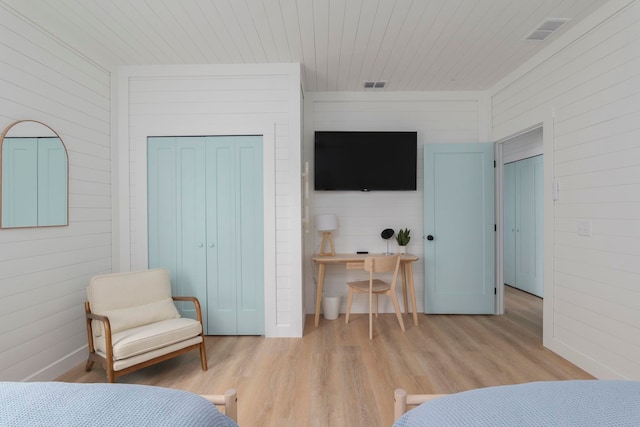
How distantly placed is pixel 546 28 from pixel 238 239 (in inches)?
128

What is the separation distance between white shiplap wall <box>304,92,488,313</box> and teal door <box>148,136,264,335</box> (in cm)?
93

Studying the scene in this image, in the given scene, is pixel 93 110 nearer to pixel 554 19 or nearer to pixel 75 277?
pixel 75 277

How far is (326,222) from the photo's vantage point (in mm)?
3570

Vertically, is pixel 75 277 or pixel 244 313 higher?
pixel 75 277

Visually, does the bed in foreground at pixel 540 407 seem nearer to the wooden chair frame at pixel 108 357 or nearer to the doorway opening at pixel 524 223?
the wooden chair frame at pixel 108 357

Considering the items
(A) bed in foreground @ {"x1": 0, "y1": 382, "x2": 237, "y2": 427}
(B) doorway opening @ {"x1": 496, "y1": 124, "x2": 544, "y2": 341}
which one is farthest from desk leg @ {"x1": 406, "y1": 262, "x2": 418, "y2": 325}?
(A) bed in foreground @ {"x1": 0, "y1": 382, "x2": 237, "y2": 427}

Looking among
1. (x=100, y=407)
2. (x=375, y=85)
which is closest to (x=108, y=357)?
(x=100, y=407)

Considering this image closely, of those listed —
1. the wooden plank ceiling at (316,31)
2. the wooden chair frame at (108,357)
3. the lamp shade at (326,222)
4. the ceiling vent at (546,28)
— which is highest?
the wooden plank ceiling at (316,31)

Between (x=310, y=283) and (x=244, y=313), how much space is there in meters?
0.97

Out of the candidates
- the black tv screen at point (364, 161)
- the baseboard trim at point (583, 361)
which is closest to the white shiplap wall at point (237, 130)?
the black tv screen at point (364, 161)

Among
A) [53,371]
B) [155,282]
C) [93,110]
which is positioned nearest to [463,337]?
[155,282]

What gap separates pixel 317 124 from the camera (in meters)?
3.87

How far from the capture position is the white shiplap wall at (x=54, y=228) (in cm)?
208

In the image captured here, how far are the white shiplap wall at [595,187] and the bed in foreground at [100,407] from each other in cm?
264
